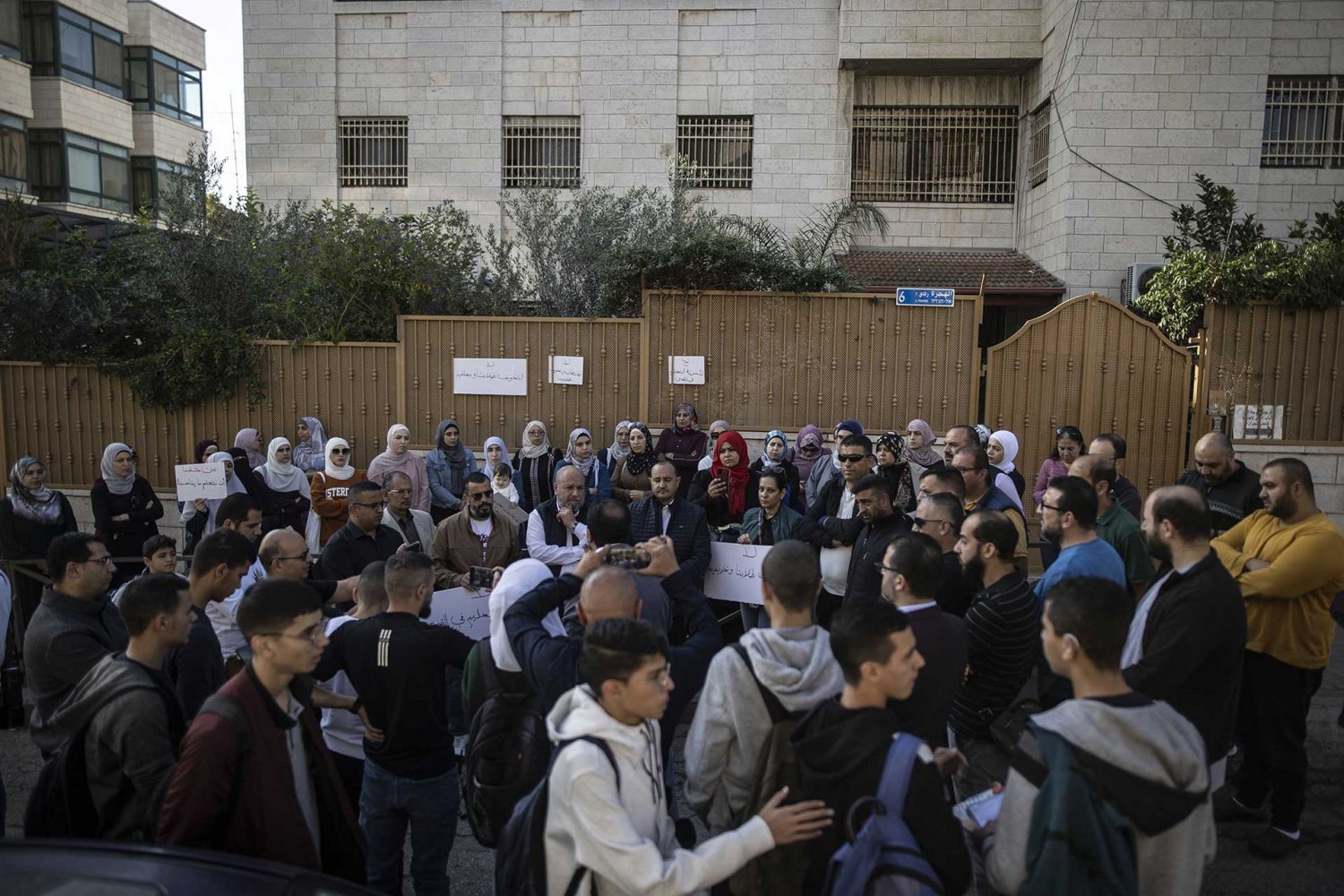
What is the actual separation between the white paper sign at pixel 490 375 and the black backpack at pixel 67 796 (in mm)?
7581

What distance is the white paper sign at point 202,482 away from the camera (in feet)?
26.7

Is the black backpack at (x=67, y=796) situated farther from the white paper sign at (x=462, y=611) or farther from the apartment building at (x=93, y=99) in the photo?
the apartment building at (x=93, y=99)

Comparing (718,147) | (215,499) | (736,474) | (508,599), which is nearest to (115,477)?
(215,499)

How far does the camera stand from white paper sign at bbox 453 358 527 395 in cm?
1040

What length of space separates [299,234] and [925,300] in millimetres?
9555

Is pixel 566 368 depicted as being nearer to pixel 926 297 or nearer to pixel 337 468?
pixel 337 468

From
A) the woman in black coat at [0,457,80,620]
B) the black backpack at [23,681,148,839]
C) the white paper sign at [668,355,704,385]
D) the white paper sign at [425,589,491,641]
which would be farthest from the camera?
the white paper sign at [668,355,704,385]

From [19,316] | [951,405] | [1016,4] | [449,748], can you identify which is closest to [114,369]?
[19,316]

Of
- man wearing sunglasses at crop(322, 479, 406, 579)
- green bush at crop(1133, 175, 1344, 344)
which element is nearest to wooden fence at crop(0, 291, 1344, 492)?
green bush at crop(1133, 175, 1344, 344)

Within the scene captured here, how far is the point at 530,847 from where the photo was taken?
8.25ft

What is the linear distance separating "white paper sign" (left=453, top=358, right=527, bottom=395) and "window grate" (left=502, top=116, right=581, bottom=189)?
812 centimetres

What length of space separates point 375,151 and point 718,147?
687cm

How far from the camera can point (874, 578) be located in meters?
4.78

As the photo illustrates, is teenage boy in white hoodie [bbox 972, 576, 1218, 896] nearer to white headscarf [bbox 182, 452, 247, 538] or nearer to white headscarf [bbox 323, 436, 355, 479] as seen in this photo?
white headscarf [bbox 323, 436, 355, 479]
